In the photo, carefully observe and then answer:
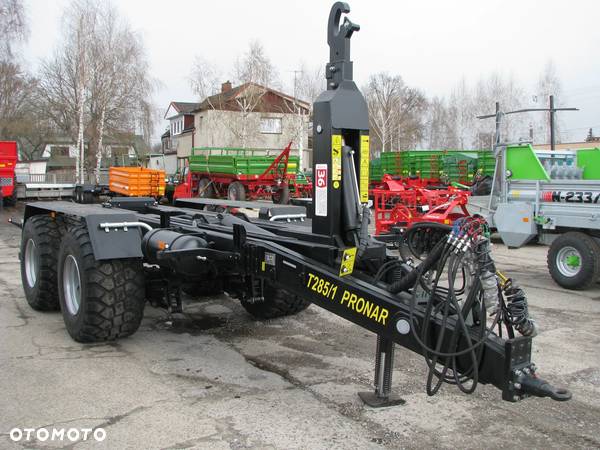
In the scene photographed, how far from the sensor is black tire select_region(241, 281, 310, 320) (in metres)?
5.98

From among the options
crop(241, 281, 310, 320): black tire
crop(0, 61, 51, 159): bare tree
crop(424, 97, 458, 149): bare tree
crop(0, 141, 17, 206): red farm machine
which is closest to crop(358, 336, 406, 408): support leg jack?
crop(241, 281, 310, 320): black tire

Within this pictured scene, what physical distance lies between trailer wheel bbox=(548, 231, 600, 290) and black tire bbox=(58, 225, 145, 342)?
234 inches

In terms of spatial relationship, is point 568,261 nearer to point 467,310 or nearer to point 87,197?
point 467,310

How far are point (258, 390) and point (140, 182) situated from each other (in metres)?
18.6

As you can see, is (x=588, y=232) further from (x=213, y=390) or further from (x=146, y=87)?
(x=146, y=87)

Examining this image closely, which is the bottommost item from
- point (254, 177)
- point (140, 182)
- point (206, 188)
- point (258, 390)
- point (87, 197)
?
point (258, 390)

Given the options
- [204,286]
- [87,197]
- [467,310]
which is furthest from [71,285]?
[87,197]

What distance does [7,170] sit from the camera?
62.4ft

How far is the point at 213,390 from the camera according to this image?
13.5 ft

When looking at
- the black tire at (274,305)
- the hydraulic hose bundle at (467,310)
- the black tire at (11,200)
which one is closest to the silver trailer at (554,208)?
the black tire at (274,305)

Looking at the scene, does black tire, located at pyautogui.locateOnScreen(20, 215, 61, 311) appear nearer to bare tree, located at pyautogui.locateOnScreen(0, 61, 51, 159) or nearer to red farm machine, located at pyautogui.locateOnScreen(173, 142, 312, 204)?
red farm machine, located at pyautogui.locateOnScreen(173, 142, 312, 204)

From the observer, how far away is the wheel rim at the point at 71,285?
5.29 metres

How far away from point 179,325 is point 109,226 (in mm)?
1510

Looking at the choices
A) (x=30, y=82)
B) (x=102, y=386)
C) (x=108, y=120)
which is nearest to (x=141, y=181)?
(x=108, y=120)
